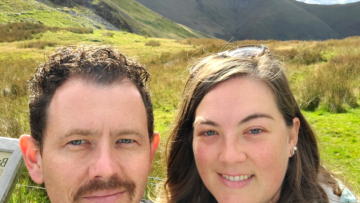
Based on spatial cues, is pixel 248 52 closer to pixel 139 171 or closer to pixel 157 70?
pixel 139 171

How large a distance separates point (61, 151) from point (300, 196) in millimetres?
1709

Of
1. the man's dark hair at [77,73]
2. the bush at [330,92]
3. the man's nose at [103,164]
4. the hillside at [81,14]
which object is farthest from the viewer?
the hillside at [81,14]

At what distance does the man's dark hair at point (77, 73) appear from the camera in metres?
1.83

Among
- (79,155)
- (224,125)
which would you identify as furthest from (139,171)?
(224,125)

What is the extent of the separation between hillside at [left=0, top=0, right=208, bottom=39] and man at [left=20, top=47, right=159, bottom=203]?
3560cm

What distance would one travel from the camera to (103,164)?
1604 mm

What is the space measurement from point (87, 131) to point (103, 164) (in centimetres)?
22

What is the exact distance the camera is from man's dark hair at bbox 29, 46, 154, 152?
71.9 inches

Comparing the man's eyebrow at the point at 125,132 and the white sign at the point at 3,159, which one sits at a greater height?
the man's eyebrow at the point at 125,132

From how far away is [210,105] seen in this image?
1984mm

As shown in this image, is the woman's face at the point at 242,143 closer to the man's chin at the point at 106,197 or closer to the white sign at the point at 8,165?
the man's chin at the point at 106,197

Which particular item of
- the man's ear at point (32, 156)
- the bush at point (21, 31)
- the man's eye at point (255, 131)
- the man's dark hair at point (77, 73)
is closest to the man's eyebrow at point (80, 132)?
the man's dark hair at point (77, 73)

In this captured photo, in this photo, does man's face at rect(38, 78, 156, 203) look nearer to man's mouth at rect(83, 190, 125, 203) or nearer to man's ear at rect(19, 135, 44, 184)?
man's mouth at rect(83, 190, 125, 203)

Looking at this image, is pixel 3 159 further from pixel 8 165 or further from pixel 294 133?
pixel 294 133
